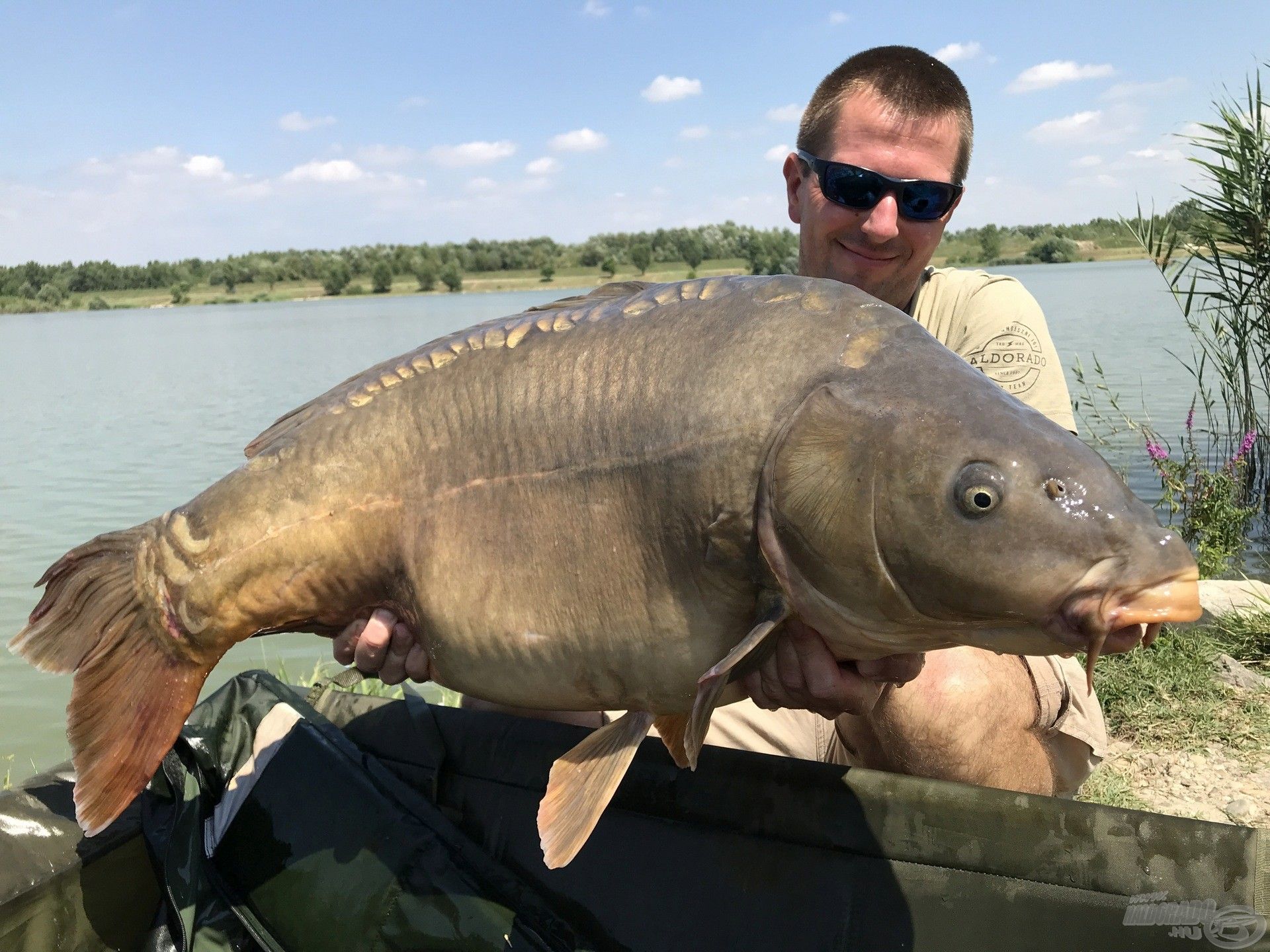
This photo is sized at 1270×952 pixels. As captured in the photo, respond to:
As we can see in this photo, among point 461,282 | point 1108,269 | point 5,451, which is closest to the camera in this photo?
point 5,451

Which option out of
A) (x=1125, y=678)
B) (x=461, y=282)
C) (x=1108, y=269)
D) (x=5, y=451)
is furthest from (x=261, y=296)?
(x=1125, y=678)

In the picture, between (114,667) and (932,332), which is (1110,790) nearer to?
(932,332)

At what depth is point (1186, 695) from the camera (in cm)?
314

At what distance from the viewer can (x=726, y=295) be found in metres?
1.46

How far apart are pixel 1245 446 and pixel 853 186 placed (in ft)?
12.9

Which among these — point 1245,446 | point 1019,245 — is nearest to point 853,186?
point 1245,446

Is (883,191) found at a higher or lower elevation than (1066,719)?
higher

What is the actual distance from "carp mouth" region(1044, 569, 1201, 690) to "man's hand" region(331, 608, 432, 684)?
1.02 meters

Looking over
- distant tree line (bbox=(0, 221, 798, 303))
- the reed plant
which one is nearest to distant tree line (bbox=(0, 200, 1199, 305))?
distant tree line (bbox=(0, 221, 798, 303))

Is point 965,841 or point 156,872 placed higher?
point 965,841

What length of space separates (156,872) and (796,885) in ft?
4.15

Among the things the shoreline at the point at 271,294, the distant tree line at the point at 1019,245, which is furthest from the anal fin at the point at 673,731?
the shoreline at the point at 271,294

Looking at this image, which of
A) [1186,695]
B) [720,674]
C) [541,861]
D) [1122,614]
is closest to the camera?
[1122,614]

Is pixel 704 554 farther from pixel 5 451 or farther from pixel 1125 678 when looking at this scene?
pixel 5 451
